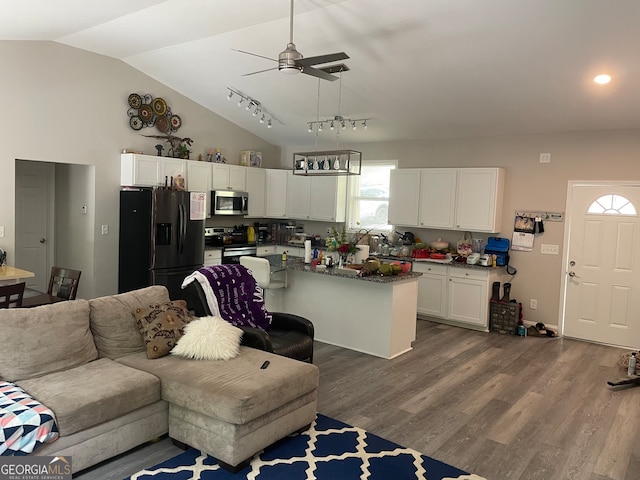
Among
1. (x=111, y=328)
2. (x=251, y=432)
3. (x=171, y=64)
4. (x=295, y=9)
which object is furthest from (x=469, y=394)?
(x=171, y=64)

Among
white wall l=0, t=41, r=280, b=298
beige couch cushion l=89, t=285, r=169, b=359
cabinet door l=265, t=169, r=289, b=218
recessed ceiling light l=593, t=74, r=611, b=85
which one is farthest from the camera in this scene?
cabinet door l=265, t=169, r=289, b=218

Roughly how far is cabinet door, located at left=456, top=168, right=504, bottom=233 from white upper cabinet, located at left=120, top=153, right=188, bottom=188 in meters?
3.91

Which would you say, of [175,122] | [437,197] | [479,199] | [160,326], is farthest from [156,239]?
[479,199]

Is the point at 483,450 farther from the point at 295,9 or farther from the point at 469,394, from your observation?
the point at 295,9

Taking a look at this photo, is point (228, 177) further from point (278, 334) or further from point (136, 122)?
point (278, 334)

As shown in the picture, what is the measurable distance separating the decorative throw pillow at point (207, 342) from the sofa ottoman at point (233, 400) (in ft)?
0.17

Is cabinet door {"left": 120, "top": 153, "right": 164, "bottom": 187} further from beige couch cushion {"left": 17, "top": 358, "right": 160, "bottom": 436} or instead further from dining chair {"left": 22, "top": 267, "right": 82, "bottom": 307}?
beige couch cushion {"left": 17, "top": 358, "right": 160, "bottom": 436}

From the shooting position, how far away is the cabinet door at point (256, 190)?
317 inches

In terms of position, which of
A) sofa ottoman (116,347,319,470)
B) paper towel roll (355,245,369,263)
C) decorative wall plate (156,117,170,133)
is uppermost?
decorative wall plate (156,117,170,133)

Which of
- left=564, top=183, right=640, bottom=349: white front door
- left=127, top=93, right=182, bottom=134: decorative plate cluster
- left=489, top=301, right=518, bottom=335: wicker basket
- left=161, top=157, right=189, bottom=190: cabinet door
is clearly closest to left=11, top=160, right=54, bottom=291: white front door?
left=127, top=93, right=182, bottom=134: decorative plate cluster

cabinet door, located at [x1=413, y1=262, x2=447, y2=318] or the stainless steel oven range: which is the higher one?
the stainless steel oven range

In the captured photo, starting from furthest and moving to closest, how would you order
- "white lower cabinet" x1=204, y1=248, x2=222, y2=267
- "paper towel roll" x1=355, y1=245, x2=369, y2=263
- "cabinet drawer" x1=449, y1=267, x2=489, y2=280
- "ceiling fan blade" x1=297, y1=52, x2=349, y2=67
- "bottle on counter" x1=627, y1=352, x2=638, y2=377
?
"white lower cabinet" x1=204, y1=248, x2=222, y2=267 < "cabinet drawer" x1=449, y1=267, x2=489, y2=280 < "paper towel roll" x1=355, y1=245, x2=369, y2=263 < "bottle on counter" x1=627, y1=352, x2=638, y2=377 < "ceiling fan blade" x1=297, y1=52, x2=349, y2=67

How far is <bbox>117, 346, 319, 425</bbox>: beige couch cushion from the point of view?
114 inches

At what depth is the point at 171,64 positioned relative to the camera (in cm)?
641
